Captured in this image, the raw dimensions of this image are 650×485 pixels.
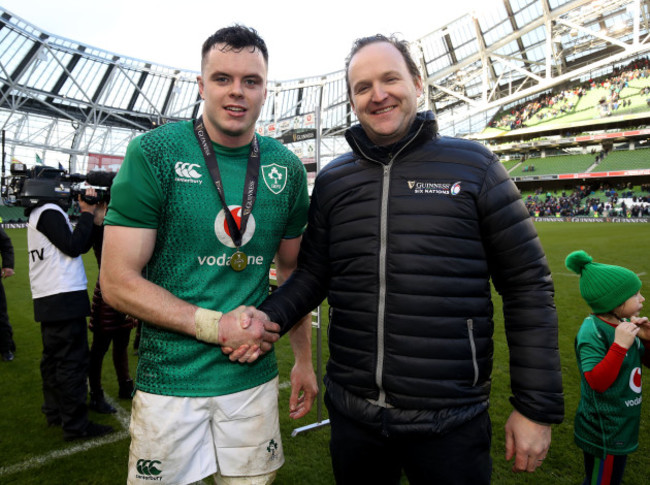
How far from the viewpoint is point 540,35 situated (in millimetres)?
33688

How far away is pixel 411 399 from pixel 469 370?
0.23 m

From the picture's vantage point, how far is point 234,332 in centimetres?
151

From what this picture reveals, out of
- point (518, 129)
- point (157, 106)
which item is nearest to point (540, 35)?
point (518, 129)

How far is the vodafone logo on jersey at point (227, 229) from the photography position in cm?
164

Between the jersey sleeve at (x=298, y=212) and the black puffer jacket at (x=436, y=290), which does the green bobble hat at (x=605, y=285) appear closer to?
the black puffer jacket at (x=436, y=290)

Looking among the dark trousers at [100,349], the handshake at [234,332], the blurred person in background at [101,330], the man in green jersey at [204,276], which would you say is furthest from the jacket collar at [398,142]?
the dark trousers at [100,349]

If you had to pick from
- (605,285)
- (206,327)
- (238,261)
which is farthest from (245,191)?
(605,285)

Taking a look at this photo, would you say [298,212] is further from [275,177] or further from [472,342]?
[472,342]

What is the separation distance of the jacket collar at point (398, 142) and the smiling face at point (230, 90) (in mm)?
432

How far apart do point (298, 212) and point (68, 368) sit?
2440mm

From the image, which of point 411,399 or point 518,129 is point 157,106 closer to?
point 518,129

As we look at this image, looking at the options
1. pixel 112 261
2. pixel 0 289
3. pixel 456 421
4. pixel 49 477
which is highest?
pixel 112 261

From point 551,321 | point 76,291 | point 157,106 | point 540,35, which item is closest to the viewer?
point 551,321

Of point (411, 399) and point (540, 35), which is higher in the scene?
point (540, 35)
